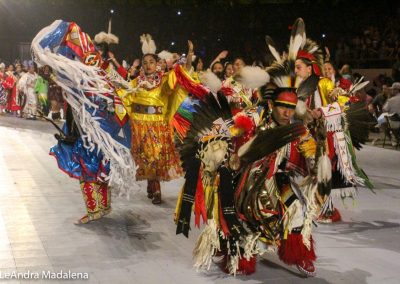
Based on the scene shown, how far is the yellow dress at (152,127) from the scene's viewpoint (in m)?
5.75

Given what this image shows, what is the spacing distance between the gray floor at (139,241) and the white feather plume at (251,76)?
126 cm

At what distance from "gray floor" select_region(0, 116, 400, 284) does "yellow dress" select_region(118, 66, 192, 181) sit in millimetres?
363

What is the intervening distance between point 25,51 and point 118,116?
18864 millimetres

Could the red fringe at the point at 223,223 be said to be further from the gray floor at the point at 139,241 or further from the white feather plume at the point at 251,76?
the white feather plume at the point at 251,76

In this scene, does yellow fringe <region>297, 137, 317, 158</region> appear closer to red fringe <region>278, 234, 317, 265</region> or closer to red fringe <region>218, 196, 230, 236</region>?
red fringe <region>278, 234, 317, 265</region>

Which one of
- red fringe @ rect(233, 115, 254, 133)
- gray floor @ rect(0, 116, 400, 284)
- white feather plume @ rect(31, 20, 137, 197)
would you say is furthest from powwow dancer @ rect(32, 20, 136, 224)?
red fringe @ rect(233, 115, 254, 133)

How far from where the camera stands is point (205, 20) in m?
20.2

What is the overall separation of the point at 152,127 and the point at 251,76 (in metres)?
2.51

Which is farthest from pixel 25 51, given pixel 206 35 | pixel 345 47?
pixel 345 47

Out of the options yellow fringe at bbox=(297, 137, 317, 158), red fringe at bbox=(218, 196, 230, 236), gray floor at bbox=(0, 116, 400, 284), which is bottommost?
gray floor at bbox=(0, 116, 400, 284)

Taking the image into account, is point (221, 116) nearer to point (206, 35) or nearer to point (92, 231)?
point (92, 231)

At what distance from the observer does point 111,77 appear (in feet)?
16.0

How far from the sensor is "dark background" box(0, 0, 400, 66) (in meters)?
18.1

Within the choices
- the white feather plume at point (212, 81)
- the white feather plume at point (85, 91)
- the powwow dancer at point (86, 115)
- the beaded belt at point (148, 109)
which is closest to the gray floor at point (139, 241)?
the powwow dancer at point (86, 115)
